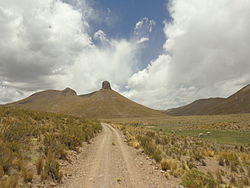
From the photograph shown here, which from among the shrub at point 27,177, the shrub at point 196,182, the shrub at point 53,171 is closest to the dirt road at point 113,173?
the shrub at point 53,171

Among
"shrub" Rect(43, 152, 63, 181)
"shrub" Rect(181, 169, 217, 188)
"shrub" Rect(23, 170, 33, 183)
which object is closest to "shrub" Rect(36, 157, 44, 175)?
"shrub" Rect(43, 152, 63, 181)

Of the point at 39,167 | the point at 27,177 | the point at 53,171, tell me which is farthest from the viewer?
the point at 39,167

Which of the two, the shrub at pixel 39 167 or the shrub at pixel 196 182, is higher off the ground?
the shrub at pixel 39 167

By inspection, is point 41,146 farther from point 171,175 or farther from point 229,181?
point 229,181

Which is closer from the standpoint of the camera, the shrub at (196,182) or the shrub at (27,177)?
the shrub at (27,177)

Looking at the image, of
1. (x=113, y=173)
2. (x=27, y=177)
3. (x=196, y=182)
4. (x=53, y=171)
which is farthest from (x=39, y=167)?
(x=196, y=182)

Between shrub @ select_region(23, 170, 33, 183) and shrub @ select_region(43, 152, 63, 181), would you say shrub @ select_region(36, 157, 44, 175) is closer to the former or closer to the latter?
shrub @ select_region(43, 152, 63, 181)

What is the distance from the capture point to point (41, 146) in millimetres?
9617

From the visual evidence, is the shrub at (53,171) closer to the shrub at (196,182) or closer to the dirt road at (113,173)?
the dirt road at (113,173)

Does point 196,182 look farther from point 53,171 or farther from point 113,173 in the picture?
point 53,171

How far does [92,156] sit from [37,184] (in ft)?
15.4

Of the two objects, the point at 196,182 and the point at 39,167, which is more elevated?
the point at 39,167

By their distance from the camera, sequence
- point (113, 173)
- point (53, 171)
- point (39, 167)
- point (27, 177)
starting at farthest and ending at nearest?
point (113, 173) < point (39, 167) < point (53, 171) < point (27, 177)

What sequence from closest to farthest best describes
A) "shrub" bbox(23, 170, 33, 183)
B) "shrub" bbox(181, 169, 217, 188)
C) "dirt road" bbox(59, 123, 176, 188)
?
1. "shrub" bbox(23, 170, 33, 183)
2. "dirt road" bbox(59, 123, 176, 188)
3. "shrub" bbox(181, 169, 217, 188)
